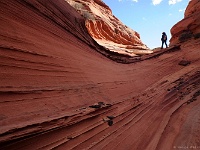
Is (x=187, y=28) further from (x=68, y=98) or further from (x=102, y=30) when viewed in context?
(x=68, y=98)

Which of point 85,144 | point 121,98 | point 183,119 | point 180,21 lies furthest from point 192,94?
point 180,21

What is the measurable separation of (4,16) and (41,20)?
110 centimetres

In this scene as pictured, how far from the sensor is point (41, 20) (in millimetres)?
4520

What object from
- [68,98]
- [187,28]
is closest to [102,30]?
[187,28]

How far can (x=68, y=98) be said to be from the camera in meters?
3.55

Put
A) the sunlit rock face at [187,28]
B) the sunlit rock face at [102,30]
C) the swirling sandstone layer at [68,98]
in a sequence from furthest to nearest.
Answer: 1. the sunlit rock face at [102,30]
2. the sunlit rock face at [187,28]
3. the swirling sandstone layer at [68,98]

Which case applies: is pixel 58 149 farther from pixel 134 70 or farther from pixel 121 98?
pixel 134 70

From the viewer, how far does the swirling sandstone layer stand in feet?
8.60

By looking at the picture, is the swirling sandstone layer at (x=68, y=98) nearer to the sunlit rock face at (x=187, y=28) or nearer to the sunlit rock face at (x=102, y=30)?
the sunlit rock face at (x=187, y=28)

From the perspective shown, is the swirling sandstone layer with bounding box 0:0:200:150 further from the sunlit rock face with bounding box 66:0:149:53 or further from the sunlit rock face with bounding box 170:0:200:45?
the sunlit rock face with bounding box 66:0:149:53

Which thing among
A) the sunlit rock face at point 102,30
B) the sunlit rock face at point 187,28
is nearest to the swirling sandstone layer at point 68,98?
the sunlit rock face at point 187,28

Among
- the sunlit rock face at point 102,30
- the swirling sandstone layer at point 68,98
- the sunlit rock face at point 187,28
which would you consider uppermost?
the sunlit rock face at point 102,30

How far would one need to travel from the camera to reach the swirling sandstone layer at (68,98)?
262 cm

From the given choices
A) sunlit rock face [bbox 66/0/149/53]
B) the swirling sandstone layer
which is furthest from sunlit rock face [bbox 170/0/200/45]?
the swirling sandstone layer
